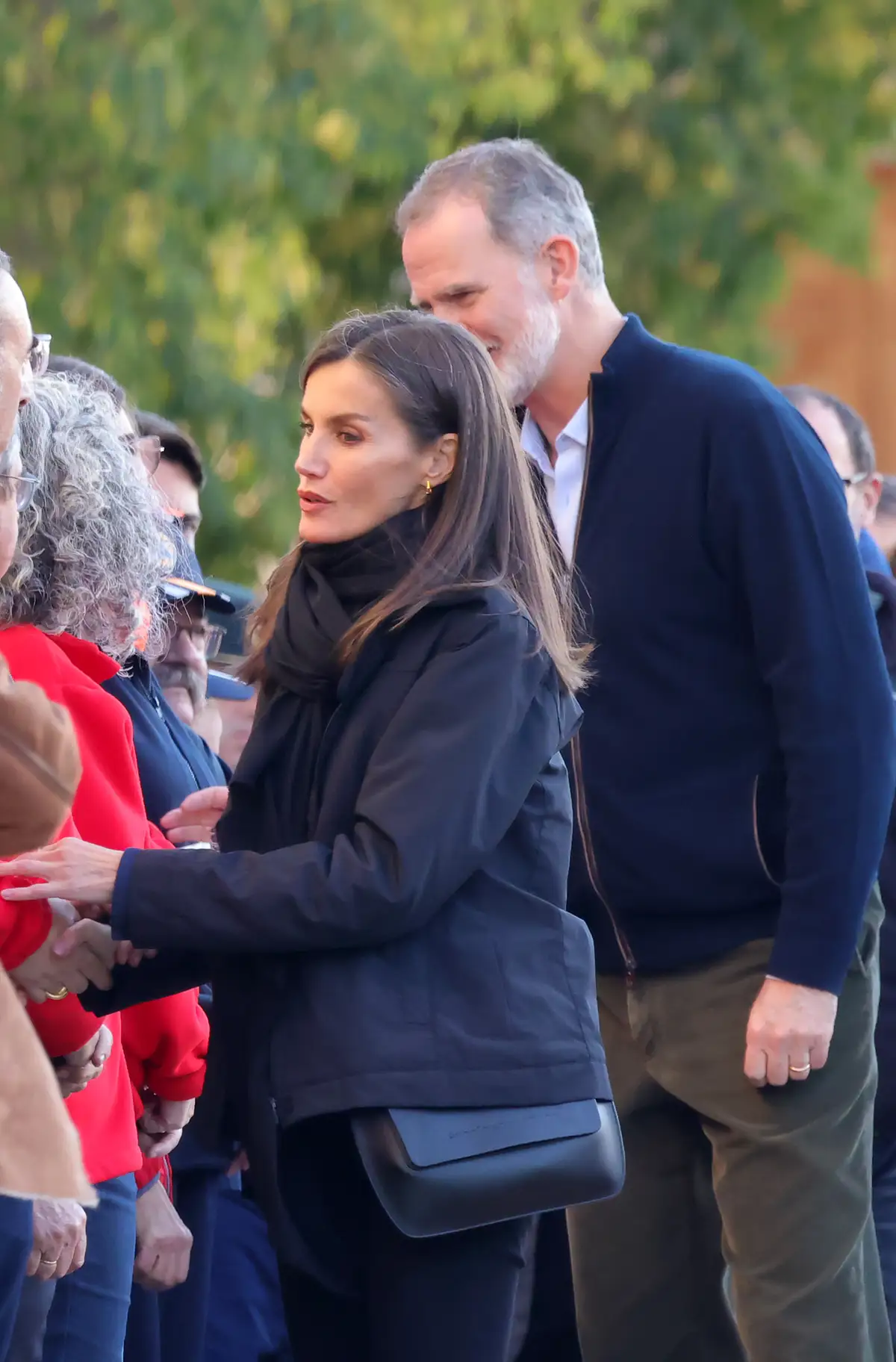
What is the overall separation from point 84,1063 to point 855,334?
498 inches

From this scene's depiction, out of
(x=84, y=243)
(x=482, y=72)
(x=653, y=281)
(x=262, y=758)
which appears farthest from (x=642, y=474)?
(x=653, y=281)

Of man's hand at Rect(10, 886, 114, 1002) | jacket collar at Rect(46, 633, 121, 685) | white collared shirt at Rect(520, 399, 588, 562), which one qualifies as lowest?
man's hand at Rect(10, 886, 114, 1002)

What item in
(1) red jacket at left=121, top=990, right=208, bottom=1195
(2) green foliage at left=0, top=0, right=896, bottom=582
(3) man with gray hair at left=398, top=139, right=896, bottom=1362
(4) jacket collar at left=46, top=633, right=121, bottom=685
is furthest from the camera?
(2) green foliage at left=0, top=0, right=896, bottom=582

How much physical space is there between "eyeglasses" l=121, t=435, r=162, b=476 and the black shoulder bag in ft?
4.06

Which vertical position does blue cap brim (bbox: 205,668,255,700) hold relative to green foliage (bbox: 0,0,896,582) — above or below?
below

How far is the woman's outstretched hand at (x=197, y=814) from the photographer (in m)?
2.81

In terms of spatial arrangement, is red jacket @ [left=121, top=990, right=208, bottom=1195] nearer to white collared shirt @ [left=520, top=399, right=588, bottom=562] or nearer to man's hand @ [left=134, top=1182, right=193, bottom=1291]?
man's hand @ [left=134, top=1182, right=193, bottom=1291]

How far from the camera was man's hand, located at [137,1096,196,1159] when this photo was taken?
3068 millimetres

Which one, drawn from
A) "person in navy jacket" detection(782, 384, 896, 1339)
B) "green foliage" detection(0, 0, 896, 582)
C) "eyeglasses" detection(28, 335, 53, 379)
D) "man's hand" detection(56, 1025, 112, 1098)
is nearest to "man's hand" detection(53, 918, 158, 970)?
"man's hand" detection(56, 1025, 112, 1098)

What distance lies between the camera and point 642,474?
3.23 meters

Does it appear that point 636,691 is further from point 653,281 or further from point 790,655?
point 653,281

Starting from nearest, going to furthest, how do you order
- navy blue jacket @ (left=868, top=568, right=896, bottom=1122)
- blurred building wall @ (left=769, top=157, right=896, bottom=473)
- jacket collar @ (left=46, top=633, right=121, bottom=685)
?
1. jacket collar @ (left=46, top=633, right=121, bottom=685)
2. navy blue jacket @ (left=868, top=568, right=896, bottom=1122)
3. blurred building wall @ (left=769, top=157, right=896, bottom=473)

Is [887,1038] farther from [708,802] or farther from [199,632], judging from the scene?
[199,632]

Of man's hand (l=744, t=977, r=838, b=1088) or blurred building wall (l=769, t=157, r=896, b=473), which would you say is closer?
man's hand (l=744, t=977, r=838, b=1088)
